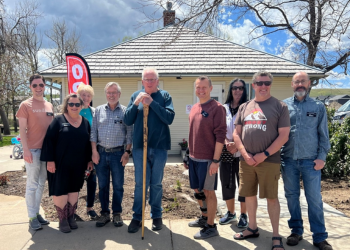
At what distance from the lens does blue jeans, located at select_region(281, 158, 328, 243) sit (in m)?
3.03

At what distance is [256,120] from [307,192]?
1.08m

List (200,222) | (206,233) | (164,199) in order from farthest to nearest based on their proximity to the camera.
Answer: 1. (164,199)
2. (200,222)
3. (206,233)

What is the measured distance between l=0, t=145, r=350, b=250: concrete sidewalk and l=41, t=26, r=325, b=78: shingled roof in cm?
641

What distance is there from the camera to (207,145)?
319cm

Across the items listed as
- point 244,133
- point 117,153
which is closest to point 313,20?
point 244,133

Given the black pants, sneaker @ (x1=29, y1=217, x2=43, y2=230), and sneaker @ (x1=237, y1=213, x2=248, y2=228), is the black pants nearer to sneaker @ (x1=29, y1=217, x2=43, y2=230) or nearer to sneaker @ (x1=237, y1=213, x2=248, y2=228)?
sneaker @ (x1=237, y1=213, x2=248, y2=228)

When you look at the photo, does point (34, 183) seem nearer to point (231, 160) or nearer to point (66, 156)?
point (66, 156)

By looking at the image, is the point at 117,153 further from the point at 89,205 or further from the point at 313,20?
the point at 313,20

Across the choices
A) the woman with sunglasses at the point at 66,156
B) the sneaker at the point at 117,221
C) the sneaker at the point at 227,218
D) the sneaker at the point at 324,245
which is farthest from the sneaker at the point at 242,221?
the woman with sunglasses at the point at 66,156

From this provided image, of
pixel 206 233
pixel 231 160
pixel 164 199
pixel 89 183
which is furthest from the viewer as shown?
Answer: pixel 164 199

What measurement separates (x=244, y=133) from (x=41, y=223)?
123 inches

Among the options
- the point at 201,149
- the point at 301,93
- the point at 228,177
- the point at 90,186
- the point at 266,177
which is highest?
the point at 301,93

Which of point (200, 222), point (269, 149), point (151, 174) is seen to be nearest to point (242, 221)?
point (200, 222)

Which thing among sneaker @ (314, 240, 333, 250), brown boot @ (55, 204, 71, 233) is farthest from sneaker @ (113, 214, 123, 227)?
sneaker @ (314, 240, 333, 250)
